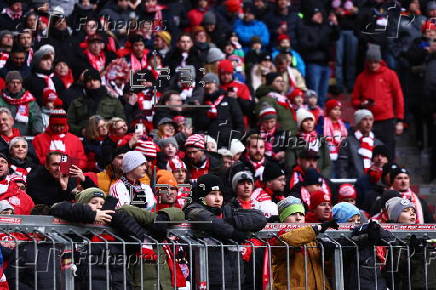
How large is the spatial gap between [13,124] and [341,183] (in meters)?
4.28

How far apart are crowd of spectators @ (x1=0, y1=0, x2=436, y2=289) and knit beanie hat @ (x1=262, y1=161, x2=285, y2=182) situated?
0.06ft

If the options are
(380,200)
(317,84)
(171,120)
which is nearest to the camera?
(380,200)

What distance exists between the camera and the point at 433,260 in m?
13.5

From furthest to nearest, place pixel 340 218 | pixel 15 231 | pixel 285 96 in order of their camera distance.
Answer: pixel 285 96
pixel 340 218
pixel 15 231

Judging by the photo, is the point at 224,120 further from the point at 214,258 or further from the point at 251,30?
the point at 214,258

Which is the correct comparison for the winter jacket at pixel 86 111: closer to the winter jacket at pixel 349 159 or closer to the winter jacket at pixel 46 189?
the winter jacket at pixel 349 159

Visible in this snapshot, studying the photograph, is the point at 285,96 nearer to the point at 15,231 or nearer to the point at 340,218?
the point at 340,218

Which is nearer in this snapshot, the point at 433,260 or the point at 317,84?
the point at 433,260

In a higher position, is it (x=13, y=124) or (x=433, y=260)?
(x=13, y=124)

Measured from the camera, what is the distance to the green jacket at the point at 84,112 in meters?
19.5

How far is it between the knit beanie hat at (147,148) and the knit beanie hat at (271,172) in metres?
1.40

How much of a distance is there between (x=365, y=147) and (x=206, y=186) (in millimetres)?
7095

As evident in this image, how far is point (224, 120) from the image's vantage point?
20.3 meters

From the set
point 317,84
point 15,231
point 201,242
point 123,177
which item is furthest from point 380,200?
point 317,84
